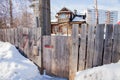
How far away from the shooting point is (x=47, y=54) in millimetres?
5840

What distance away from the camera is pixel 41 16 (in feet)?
21.2

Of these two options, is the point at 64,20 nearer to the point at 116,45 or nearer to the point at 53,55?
the point at 53,55

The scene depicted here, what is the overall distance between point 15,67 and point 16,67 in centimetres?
3

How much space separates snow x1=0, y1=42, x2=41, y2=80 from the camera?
17.3 feet

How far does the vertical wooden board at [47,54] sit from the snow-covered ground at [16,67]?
12.6 inches

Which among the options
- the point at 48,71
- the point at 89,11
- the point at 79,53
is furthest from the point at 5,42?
the point at 89,11

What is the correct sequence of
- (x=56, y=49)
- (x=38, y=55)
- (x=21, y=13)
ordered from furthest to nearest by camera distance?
(x=21, y=13), (x=38, y=55), (x=56, y=49)

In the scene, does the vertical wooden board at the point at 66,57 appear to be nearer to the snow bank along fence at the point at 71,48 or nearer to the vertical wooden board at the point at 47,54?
the snow bank along fence at the point at 71,48

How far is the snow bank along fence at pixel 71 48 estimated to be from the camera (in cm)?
443

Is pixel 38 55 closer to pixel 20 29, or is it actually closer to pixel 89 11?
pixel 20 29

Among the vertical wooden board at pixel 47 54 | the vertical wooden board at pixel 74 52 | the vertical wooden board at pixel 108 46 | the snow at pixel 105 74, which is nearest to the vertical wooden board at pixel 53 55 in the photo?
the vertical wooden board at pixel 47 54

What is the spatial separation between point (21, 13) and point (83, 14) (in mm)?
20238

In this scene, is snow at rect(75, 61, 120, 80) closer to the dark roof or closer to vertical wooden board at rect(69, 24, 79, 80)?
vertical wooden board at rect(69, 24, 79, 80)

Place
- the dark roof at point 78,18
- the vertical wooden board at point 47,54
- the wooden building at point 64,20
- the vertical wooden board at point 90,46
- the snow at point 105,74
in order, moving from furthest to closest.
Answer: the dark roof at point 78,18, the wooden building at point 64,20, the vertical wooden board at point 47,54, the vertical wooden board at point 90,46, the snow at point 105,74
